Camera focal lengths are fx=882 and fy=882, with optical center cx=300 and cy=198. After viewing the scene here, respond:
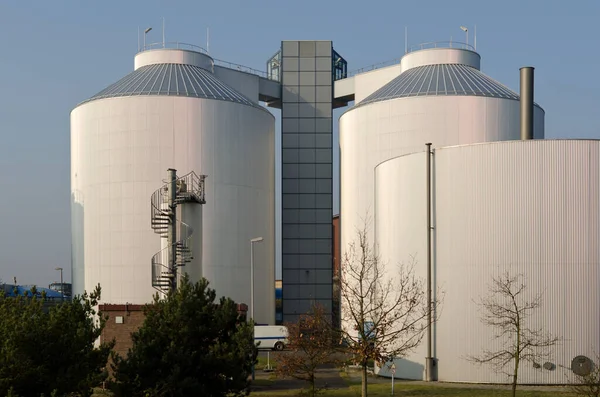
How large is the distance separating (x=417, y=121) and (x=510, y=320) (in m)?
26.8

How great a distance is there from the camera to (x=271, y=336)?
199ft

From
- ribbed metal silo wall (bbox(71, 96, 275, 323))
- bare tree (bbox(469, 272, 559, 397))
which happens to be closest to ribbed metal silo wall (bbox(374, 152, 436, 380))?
bare tree (bbox(469, 272, 559, 397))

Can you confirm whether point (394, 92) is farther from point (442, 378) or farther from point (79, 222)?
point (442, 378)

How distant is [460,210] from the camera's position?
3884cm

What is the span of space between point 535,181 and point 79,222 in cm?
3633

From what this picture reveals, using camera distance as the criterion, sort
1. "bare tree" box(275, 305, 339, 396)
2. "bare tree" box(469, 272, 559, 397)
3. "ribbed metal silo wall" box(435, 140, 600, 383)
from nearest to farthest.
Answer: "bare tree" box(275, 305, 339, 396) < "bare tree" box(469, 272, 559, 397) < "ribbed metal silo wall" box(435, 140, 600, 383)

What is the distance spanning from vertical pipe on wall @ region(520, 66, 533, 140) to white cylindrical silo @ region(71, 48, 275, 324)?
24660 millimetres

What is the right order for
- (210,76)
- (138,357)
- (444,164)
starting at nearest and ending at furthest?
(138,357) < (444,164) < (210,76)

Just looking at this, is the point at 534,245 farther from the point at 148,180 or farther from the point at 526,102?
the point at 148,180

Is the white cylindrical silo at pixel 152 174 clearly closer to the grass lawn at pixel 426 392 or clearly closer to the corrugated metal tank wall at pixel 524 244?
the grass lawn at pixel 426 392

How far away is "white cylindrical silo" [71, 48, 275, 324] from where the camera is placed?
60.0 metres

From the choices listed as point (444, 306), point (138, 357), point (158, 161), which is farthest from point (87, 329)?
point (158, 161)

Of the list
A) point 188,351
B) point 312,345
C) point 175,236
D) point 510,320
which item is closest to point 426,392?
point 510,320

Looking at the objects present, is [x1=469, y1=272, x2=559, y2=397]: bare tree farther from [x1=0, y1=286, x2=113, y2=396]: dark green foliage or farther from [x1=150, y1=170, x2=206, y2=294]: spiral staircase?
[x1=0, y1=286, x2=113, y2=396]: dark green foliage
